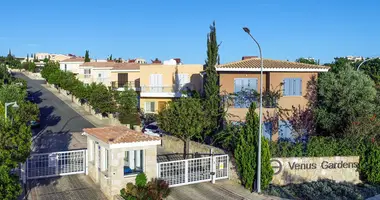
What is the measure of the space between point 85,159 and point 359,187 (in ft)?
45.8

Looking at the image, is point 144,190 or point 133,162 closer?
point 144,190

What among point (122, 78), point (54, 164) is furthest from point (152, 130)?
point (122, 78)

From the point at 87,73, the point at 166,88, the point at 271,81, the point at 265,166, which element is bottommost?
the point at 265,166

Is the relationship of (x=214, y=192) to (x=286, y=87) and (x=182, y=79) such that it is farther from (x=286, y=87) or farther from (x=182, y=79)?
(x=182, y=79)

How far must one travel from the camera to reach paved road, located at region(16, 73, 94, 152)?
26953 mm

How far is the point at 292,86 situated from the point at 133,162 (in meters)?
13.9

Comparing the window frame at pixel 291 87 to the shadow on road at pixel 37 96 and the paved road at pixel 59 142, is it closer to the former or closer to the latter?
the paved road at pixel 59 142

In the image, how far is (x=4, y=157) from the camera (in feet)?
43.0

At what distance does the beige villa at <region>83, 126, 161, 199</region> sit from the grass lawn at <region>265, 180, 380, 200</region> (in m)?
5.67

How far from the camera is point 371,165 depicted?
1912cm

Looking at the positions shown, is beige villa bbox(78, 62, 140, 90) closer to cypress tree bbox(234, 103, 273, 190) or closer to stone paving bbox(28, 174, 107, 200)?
stone paving bbox(28, 174, 107, 200)

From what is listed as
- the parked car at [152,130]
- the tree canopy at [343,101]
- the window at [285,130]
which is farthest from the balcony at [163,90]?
the tree canopy at [343,101]

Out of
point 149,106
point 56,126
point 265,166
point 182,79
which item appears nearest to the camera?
point 265,166

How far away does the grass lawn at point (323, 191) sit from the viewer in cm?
1655
